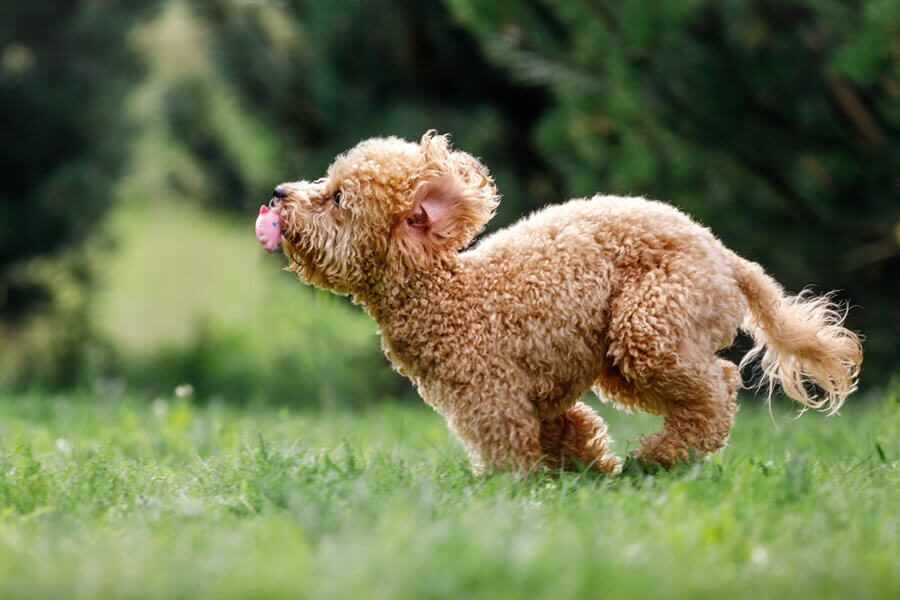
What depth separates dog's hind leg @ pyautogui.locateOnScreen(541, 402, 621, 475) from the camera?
11.1ft

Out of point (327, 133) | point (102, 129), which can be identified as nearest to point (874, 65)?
point (327, 133)

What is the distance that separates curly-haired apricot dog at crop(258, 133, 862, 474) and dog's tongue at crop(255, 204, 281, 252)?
0.12ft

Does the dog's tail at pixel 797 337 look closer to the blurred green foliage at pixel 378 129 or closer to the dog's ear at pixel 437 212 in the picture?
the dog's ear at pixel 437 212

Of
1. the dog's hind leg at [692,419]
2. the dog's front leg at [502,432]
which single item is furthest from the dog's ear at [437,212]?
the dog's hind leg at [692,419]

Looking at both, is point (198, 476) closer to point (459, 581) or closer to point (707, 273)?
point (459, 581)

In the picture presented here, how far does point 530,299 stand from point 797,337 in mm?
978

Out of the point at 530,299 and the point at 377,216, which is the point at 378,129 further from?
the point at 530,299

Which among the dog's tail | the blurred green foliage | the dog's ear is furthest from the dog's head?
the blurred green foliage

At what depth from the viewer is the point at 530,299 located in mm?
3074

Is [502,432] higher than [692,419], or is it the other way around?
[502,432]

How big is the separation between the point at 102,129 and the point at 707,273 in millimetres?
6095

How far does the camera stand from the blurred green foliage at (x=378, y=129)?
5.64m

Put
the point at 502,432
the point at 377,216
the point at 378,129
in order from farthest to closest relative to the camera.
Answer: the point at 378,129, the point at 377,216, the point at 502,432

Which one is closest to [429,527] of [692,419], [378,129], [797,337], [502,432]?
[502,432]
